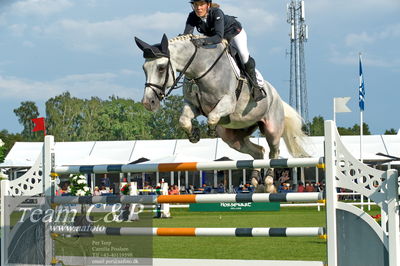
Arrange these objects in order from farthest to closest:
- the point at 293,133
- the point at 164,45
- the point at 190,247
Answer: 1. the point at 190,247
2. the point at 293,133
3. the point at 164,45

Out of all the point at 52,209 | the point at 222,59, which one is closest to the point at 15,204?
the point at 52,209

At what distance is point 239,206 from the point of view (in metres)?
16.6

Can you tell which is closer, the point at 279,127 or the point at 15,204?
the point at 15,204

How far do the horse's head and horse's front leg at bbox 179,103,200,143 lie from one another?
370mm

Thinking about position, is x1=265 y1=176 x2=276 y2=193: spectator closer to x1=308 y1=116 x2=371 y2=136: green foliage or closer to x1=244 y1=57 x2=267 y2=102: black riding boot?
x1=244 y1=57 x2=267 y2=102: black riding boot

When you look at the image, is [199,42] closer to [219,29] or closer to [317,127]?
[219,29]

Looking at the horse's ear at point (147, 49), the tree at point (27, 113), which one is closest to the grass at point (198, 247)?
the horse's ear at point (147, 49)

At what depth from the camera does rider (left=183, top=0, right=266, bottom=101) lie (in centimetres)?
515

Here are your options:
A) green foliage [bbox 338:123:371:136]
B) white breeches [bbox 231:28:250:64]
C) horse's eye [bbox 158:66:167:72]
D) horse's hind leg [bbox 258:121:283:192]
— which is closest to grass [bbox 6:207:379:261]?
horse's hind leg [bbox 258:121:283:192]

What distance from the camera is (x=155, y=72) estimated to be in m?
4.62

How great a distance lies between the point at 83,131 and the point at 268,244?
48.4m

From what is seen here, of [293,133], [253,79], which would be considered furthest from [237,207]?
[253,79]

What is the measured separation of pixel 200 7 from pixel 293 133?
2003mm

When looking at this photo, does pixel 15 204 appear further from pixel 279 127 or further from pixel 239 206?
pixel 239 206
